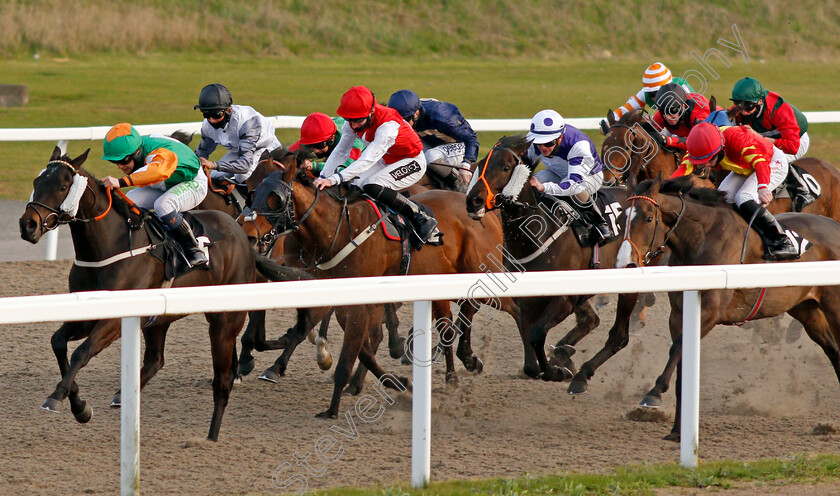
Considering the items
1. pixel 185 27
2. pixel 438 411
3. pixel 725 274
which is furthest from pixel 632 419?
pixel 185 27

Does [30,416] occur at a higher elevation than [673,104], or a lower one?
lower

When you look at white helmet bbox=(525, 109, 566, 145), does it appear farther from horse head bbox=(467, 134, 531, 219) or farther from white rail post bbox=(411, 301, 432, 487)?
white rail post bbox=(411, 301, 432, 487)

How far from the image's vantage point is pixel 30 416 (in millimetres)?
5664

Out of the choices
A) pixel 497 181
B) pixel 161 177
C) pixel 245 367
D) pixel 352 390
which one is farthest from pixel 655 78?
pixel 161 177

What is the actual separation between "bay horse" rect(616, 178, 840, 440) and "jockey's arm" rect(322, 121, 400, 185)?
151 cm

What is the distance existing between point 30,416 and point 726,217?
370 centimetres

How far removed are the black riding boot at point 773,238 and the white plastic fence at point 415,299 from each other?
148 cm

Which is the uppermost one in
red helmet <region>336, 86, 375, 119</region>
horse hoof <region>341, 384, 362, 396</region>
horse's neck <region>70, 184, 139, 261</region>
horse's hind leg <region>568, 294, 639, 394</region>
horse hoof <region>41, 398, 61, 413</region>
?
red helmet <region>336, 86, 375, 119</region>

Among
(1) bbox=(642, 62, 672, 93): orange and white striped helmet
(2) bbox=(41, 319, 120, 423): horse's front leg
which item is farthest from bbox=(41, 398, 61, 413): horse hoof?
(1) bbox=(642, 62, 672, 93): orange and white striped helmet

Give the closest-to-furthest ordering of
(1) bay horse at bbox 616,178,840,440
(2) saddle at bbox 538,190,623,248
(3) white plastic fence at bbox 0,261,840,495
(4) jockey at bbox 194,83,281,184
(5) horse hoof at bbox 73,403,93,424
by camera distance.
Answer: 1. (3) white plastic fence at bbox 0,261,840,495
2. (5) horse hoof at bbox 73,403,93,424
3. (1) bay horse at bbox 616,178,840,440
4. (2) saddle at bbox 538,190,623,248
5. (4) jockey at bbox 194,83,281,184

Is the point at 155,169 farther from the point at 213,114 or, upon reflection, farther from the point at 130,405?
the point at 130,405

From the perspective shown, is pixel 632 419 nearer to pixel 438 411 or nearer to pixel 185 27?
pixel 438 411

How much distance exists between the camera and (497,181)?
6.48 m

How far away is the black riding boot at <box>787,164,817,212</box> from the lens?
25.5 feet
